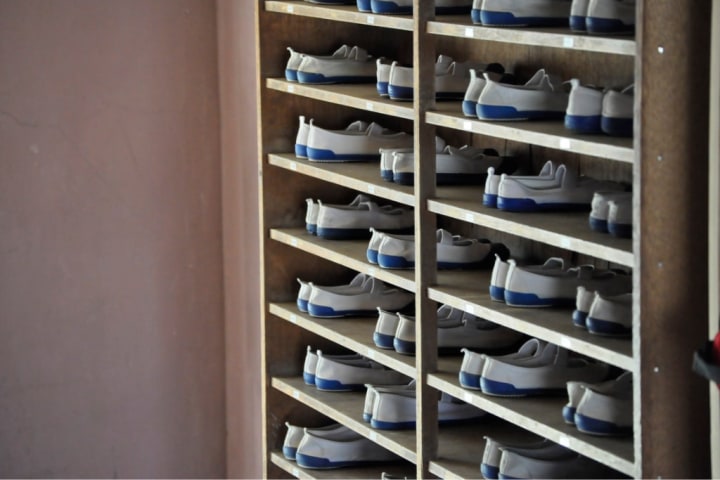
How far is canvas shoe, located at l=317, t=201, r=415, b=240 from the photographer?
3916 millimetres

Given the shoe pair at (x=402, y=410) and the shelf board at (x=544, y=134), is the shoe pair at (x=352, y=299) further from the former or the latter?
the shelf board at (x=544, y=134)

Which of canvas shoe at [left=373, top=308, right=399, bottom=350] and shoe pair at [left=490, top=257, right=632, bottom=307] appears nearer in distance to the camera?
shoe pair at [left=490, top=257, right=632, bottom=307]

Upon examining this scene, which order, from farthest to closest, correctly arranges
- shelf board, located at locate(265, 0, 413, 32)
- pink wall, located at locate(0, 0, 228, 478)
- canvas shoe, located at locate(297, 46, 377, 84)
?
pink wall, located at locate(0, 0, 228, 478)
canvas shoe, located at locate(297, 46, 377, 84)
shelf board, located at locate(265, 0, 413, 32)

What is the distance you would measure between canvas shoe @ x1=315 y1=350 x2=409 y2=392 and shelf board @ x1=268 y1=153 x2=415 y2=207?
1.81 ft

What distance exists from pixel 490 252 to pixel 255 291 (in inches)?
56.1

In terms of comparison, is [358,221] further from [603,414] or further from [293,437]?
[603,414]

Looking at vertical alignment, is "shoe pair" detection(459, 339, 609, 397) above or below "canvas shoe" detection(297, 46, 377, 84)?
below

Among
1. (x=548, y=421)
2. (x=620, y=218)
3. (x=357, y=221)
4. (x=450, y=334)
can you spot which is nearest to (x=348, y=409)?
(x=450, y=334)

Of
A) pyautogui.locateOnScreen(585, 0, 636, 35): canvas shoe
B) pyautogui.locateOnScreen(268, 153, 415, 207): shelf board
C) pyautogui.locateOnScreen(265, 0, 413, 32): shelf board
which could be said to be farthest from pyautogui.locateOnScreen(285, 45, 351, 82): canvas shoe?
pyautogui.locateOnScreen(585, 0, 636, 35): canvas shoe

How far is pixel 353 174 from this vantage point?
371cm

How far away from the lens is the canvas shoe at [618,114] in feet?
8.87

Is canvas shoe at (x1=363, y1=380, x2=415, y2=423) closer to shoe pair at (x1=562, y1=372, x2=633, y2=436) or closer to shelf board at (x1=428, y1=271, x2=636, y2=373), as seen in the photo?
shelf board at (x1=428, y1=271, x2=636, y2=373)

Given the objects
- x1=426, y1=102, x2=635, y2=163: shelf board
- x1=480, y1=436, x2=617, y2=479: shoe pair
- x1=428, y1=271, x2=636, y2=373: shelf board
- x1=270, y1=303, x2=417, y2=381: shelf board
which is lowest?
x1=480, y1=436, x2=617, y2=479: shoe pair

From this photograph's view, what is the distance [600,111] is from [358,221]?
4.23 ft
